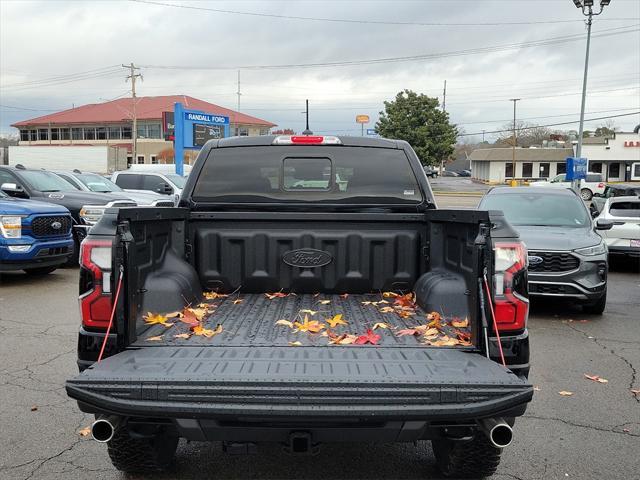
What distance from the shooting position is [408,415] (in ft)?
8.68

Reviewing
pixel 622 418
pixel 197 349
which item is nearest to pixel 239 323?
pixel 197 349

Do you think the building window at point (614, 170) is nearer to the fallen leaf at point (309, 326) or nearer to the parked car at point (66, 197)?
the parked car at point (66, 197)

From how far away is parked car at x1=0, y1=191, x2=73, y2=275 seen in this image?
9.69 meters

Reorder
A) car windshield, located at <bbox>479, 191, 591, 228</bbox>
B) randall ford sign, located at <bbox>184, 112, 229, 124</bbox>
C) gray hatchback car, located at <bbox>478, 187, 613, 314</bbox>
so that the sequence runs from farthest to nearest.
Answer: randall ford sign, located at <bbox>184, 112, 229, 124</bbox>
car windshield, located at <bbox>479, 191, 591, 228</bbox>
gray hatchback car, located at <bbox>478, 187, 613, 314</bbox>

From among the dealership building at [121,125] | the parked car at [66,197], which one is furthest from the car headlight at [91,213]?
the dealership building at [121,125]

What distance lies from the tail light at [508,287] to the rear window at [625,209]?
34.4 ft

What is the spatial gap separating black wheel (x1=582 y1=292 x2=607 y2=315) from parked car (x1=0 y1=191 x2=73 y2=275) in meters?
8.42

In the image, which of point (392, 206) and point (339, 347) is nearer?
point (339, 347)

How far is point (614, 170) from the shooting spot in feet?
219

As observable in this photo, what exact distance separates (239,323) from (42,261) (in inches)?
297

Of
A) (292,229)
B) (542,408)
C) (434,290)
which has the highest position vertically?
(292,229)

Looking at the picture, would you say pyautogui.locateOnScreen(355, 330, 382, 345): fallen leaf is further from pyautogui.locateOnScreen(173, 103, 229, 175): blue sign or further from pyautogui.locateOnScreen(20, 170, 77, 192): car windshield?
pyautogui.locateOnScreen(173, 103, 229, 175): blue sign

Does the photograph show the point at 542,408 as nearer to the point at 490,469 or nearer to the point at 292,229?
the point at 490,469

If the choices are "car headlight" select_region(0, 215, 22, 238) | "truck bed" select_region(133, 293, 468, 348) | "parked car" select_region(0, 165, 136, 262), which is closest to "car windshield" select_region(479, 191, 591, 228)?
"truck bed" select_region(133, 293, 468, 348)
